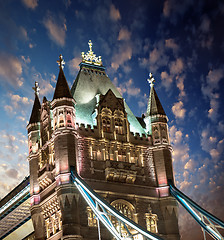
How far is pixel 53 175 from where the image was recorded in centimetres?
6169

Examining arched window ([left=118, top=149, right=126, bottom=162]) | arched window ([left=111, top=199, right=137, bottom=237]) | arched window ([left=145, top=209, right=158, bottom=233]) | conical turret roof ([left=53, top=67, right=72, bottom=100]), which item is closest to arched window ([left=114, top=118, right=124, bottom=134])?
arched window ([left=118, top=149, right=126, bottom=162])

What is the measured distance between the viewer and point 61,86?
6456 cm

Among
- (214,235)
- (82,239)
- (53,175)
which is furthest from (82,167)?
(214,235)

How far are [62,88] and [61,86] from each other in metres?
0.35

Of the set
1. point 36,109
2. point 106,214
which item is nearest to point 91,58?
point 36,109

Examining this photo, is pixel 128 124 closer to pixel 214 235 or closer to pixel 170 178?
pixel 170 178

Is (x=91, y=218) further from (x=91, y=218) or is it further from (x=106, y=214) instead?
(x=106, y=214)

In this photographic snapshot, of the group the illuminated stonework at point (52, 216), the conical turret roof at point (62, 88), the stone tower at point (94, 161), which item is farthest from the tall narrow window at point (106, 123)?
the illuminated stonework at point (52, 216)

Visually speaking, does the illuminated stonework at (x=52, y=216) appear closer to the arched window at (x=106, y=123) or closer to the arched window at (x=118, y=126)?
the arched window at (x=106, y=123)

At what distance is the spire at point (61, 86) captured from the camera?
6369 centimetres

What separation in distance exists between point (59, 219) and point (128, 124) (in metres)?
12.9

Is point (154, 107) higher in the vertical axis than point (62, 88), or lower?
lower

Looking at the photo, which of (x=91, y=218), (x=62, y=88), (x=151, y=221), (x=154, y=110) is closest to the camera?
(x=91, y=218)

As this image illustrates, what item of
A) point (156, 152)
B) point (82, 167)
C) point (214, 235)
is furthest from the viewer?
point (156, 152)
